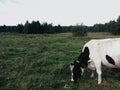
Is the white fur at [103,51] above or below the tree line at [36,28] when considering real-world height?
above

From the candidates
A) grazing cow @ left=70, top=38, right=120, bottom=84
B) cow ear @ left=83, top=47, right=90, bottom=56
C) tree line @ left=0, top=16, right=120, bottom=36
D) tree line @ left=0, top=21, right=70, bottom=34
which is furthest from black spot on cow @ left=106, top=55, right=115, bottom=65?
tree line @ left=0, top=21, right=70, bottom=34

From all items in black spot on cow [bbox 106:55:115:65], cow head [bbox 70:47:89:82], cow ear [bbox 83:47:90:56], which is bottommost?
cow head [bbox 70:47:89:82]

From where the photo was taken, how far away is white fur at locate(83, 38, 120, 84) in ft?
24.6

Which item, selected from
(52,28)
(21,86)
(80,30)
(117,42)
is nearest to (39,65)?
(21,86)

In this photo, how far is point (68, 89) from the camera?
7.86 metres

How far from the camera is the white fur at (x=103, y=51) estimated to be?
24.6ft

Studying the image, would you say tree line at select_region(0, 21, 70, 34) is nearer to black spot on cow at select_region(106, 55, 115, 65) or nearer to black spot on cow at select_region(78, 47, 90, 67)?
black spot on cow at select_region(78, 47, 90, 67)

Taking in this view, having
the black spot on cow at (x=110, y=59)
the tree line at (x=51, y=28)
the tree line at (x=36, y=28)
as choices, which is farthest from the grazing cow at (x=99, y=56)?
the tree line at (x=36, y=28)

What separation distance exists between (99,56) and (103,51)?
0.89ft

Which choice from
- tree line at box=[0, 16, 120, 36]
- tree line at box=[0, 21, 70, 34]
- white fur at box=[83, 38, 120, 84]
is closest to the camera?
white fur at box=[83, 38, 120, 84]

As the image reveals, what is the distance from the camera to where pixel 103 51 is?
7875 mm

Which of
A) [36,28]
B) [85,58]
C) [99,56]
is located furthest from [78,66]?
[36,28]

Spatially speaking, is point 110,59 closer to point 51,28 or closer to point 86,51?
point 86,51

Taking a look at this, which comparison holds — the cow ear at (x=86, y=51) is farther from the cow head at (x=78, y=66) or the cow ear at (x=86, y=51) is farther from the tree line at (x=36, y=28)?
the tree line at (x=36, y=28)
